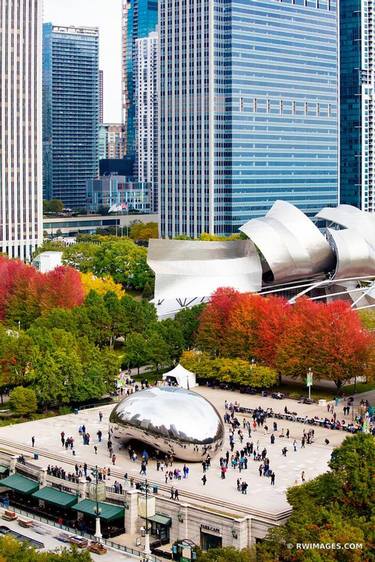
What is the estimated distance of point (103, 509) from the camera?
5381cm

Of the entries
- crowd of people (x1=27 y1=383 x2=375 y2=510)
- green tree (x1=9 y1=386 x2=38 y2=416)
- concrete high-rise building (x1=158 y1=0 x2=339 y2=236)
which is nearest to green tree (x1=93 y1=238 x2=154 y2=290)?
concrete high-rise building (x1=158 y1=0 x2=339 y2=236)

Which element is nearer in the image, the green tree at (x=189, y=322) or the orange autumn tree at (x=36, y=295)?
the green tree at (x=189, y=322)

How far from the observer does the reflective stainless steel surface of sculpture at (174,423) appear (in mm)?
58469

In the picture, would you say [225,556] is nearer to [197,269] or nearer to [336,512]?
[336,512]

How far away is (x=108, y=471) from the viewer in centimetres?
5812

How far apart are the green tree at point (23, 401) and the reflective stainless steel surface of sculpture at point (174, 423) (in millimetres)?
12574

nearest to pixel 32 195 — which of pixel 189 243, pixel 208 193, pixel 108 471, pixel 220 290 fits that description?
pixel 208 193

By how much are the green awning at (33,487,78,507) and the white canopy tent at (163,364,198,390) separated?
78.7ft

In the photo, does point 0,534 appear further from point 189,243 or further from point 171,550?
point 189,243

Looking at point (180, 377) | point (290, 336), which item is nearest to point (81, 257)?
point (180, 377)

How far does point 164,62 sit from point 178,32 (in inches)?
191

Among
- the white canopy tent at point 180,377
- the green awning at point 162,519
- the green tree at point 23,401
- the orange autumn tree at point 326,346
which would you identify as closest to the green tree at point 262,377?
the orange autumn tree at point 326,346

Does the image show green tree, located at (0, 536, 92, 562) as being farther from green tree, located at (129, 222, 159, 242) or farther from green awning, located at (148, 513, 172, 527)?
green tree, located at (129, 222, 159, 242)

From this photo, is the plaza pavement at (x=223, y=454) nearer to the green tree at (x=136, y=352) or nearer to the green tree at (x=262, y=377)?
the green tree at (x=262, y=377)
